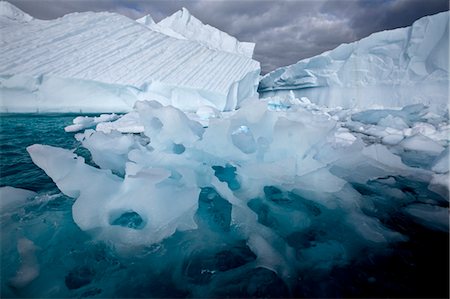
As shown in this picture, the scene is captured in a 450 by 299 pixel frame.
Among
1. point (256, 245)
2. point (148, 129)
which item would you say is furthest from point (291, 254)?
point (148, 129)

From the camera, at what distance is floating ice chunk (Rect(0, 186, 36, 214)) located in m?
1.57

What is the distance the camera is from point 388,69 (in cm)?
934

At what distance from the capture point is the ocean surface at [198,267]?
101 centimetres

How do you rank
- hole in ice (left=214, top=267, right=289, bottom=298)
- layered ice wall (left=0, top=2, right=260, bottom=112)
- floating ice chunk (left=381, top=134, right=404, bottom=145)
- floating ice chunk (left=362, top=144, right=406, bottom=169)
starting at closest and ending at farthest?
hole in ice (left=214, top=267, right=289, bottom=298), floating ice chunk (left=362, top=144, right=406, bottom=169), floating ice chunk (left=381, top=134, right=404, bottom=145), layered ice wall (left=0, top=2, right=260, bottom=112)

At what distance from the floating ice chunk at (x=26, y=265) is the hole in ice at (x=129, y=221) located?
1.30 ft

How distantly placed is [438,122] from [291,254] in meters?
8.14

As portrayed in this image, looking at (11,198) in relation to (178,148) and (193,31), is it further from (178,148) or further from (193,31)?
(193,31)

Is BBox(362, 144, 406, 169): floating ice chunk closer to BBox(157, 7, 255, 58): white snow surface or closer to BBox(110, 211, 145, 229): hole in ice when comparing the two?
BBox(110, 211, 145, 229): hole in ice

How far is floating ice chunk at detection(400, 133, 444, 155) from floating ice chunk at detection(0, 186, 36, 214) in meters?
5.40

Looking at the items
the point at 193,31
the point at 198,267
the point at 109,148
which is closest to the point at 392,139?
the point at 198,267

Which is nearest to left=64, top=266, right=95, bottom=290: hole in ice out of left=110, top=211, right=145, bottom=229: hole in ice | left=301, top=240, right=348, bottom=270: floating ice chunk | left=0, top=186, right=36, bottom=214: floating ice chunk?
left=110, top=211, right=145, bottom=229: hole in ice

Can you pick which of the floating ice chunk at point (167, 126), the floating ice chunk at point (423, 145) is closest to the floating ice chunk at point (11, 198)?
the floating ice chunk at point (167, 126)

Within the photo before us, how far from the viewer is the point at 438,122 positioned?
6598 millimetres

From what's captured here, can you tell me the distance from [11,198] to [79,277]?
41.7 inches
